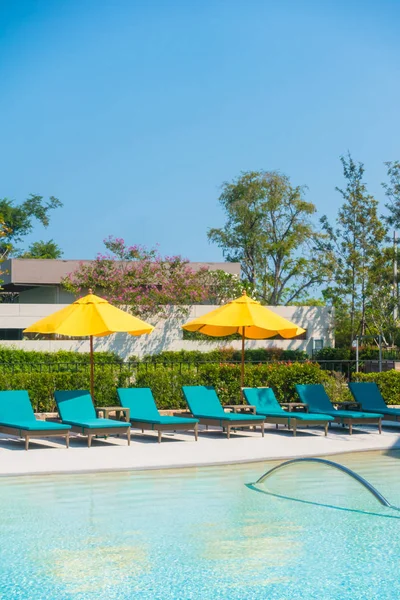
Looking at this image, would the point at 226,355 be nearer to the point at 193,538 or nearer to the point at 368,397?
the point at 368,397

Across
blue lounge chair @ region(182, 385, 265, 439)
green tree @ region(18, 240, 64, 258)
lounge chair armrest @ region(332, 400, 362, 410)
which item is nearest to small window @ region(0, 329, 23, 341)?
lounge chair armrest @ region(332, 400, 362, 410)

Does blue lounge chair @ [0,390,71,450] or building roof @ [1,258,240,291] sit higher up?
building roof @ [1,258,240,291]

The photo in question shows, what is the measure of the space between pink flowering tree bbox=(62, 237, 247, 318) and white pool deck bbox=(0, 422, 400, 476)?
18786 mm

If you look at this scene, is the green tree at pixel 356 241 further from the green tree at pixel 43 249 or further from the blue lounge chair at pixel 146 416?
the green tree at pixel 43 249

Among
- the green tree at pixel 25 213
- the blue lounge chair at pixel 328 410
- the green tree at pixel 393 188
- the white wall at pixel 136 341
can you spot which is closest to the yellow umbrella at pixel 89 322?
the blue lounge chair at pixel 328 410

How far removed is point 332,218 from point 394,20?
1993cm

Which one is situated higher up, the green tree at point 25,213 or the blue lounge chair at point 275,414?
the green tree at point 25,213

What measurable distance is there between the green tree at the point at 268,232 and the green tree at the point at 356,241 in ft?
42.7

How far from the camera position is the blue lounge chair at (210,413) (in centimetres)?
1538

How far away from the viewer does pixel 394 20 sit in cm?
1945

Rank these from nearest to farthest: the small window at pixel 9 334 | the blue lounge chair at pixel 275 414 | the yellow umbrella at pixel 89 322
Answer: the yellow umbrella at pixel 89 322 < the blue lounge chair at pixel 275 414 < the small window at pixel 9 334

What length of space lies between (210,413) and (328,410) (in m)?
2.65

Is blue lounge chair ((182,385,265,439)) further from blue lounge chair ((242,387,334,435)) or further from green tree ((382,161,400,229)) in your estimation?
green tree ((382,161,400,229))

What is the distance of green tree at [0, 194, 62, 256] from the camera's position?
6719cm
